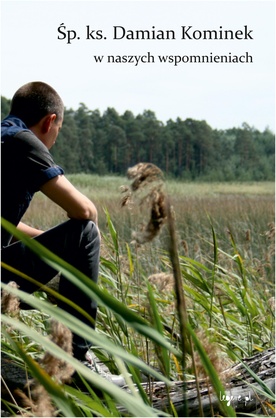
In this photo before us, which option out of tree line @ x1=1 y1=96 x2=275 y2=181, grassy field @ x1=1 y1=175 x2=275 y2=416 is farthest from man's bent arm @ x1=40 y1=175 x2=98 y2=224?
tree line @ x1=1 y1=96 x2=275 y2=181

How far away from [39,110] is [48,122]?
60 millimetres

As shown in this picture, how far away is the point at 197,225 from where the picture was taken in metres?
9.76

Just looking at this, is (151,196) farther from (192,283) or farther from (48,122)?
(192,283)

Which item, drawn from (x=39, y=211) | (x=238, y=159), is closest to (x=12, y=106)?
(x=39, y=211)

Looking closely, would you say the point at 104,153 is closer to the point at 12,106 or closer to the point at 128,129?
the point at 128,129

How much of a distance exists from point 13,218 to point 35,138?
320 mm

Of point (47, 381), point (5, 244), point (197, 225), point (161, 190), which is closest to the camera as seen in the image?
point (47, 381)

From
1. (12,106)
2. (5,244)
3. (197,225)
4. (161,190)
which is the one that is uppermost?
(12,106)

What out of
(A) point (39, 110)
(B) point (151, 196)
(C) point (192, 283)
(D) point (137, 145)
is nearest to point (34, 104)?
(A) point (39, 110)

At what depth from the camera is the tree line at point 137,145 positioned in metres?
37.7

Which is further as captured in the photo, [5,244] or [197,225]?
[197,225]

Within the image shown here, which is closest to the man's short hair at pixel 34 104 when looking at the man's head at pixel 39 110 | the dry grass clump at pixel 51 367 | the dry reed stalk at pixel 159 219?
the man's head at pixel 39 110

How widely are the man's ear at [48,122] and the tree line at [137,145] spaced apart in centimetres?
3292

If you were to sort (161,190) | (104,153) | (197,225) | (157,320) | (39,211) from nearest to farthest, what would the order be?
(161,190)
(157,320)
(197,225)
(39,211)
(104,153)
